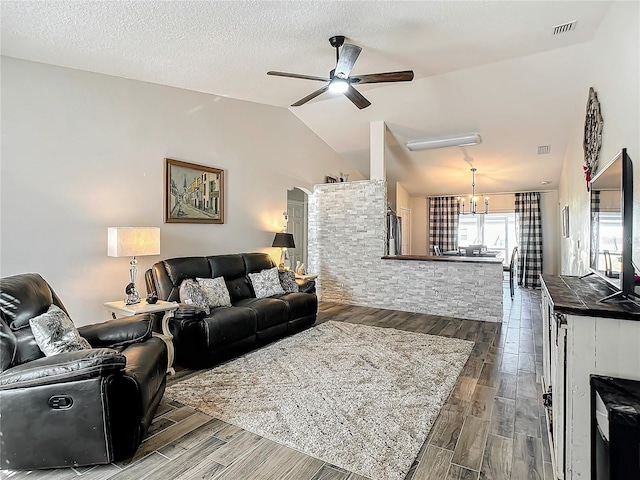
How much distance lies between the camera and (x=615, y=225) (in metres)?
1.89

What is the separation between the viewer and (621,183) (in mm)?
1760

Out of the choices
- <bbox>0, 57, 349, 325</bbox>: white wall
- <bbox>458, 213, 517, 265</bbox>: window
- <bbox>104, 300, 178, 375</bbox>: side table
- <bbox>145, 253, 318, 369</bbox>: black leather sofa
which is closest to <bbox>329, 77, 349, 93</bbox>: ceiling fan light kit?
<bbox>0, 57, 349, 325</bbox>: white wall

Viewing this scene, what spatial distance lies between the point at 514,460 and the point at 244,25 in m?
3.64

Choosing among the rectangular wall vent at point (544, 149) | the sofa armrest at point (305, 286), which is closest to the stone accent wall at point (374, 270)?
the sofa armrest at point (305, 286)

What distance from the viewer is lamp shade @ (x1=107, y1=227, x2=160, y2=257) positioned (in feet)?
10.6

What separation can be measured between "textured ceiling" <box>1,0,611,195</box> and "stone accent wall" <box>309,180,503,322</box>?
1.46 metres

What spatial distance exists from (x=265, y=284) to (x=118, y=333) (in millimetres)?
2212

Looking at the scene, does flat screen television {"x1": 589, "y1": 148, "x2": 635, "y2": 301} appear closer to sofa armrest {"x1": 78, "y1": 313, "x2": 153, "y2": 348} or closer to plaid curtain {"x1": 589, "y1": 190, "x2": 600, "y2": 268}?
plaid curtain {"x1": 589, "y1": 190, "x2": 600, "y2": 268}

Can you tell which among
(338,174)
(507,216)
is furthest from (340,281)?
(507,216)

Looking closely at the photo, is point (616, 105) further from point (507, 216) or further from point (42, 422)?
point (507, 216)

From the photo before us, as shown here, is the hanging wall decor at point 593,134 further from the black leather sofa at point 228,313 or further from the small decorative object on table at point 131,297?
the small decorative object on table at point 131,297

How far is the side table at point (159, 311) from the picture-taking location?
3151 millimetres

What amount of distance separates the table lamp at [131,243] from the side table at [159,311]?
0.10 meters

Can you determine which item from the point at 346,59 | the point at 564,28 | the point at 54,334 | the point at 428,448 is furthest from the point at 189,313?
the point at 564,28
